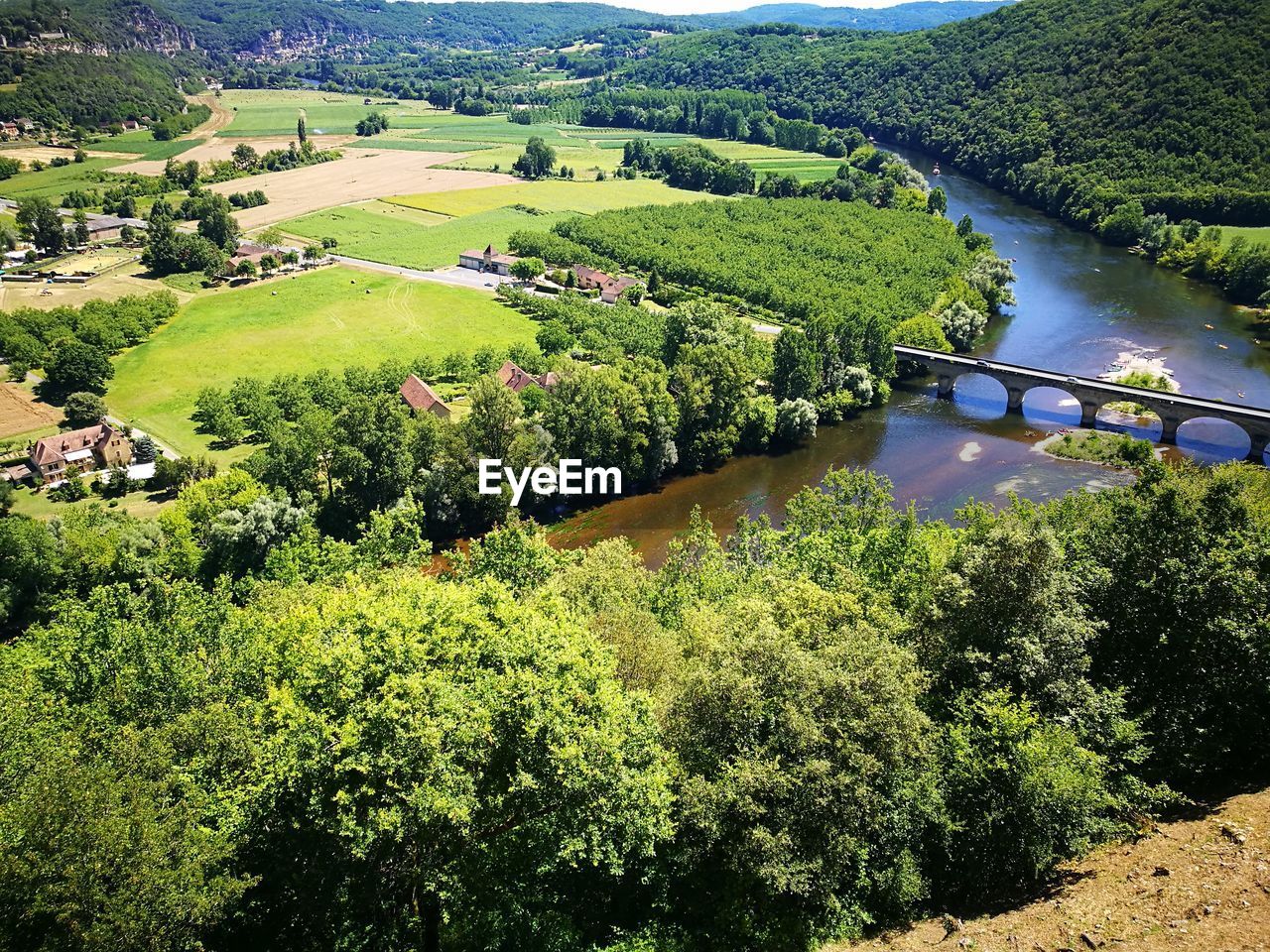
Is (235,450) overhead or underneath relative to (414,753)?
underneath

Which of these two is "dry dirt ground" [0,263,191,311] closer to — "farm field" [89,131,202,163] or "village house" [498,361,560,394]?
"village house" [498,361,560,394]

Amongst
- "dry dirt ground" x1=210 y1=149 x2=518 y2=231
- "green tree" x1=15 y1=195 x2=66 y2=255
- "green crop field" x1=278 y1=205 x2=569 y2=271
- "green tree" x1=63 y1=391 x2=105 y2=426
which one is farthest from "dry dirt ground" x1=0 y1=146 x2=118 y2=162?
"green tree" x1=63 y1=391 x2=105 y2=426

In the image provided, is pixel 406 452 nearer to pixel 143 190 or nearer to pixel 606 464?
pixel 606 464

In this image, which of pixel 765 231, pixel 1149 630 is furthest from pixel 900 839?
pixel 765 231

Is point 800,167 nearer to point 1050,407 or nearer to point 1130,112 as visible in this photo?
point 1130,112

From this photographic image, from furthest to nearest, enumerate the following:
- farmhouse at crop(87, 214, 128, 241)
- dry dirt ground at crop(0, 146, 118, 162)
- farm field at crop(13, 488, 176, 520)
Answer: dry dirt ground at crop(0, 146, 118, 162) < farmhouse at crop(87, 214, 128, 241) < farm field at crop(13, 488, 176, 520)

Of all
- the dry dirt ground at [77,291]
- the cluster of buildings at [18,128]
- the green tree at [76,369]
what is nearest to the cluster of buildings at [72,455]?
the green tree at [76,369]
